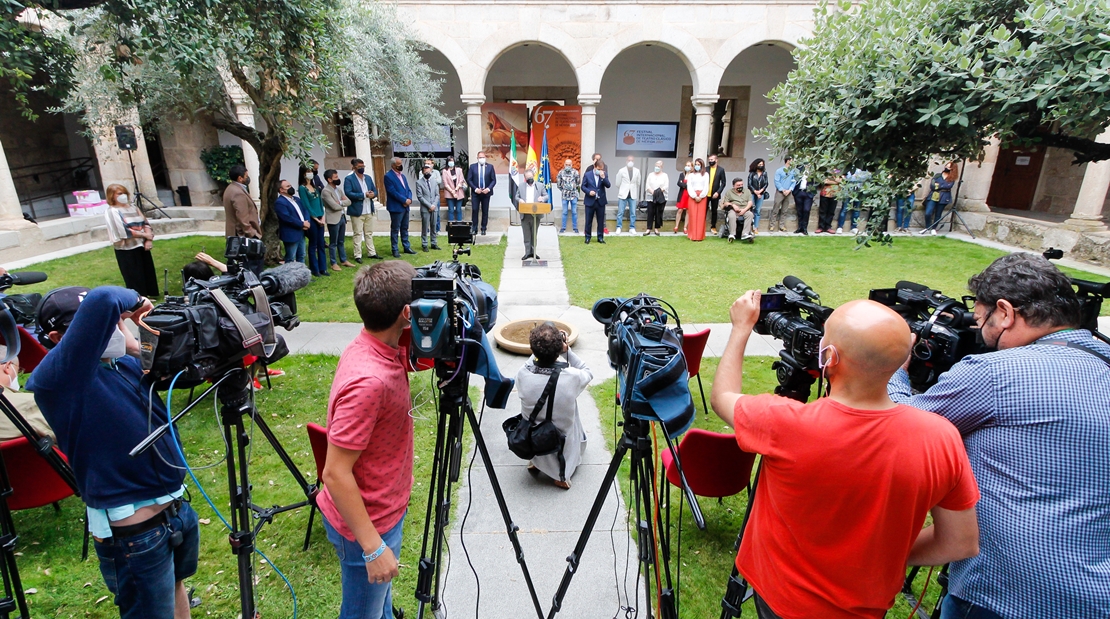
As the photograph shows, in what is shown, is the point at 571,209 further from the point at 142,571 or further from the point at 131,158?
the point at 142,571

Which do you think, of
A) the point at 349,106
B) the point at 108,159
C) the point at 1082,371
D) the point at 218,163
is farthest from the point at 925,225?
the point at 108,159

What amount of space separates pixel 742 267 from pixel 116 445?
9832 millimetres

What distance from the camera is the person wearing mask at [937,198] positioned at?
13.8 meters

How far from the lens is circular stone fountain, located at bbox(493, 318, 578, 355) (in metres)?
6.00

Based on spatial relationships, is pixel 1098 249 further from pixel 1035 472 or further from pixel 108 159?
pixel 108 159

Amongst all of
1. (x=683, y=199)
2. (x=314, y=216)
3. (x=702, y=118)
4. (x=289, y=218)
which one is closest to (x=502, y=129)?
(x=702, y=118)

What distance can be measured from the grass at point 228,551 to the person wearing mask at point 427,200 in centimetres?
723

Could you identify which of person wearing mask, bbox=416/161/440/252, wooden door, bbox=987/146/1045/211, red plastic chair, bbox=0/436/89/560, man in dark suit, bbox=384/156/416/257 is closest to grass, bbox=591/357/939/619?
red plastic chair, bbox=0/436/89/560

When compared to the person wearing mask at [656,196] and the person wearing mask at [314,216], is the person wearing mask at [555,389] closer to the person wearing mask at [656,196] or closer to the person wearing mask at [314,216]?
the person wearing mask at [314,216]

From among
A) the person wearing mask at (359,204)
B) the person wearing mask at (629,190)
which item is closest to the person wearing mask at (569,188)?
the person wearing mask at (629,190)

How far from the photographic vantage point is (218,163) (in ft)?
48.1

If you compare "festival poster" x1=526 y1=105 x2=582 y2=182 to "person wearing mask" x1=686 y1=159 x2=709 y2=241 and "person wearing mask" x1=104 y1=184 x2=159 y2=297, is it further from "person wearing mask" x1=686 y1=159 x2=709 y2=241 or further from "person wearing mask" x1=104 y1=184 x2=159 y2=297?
"person wearing mask" x1=104 y1=184 x2=159 y2=297

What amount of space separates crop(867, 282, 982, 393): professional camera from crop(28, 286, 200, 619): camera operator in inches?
125

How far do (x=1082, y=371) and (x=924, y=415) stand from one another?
0.67 meters
